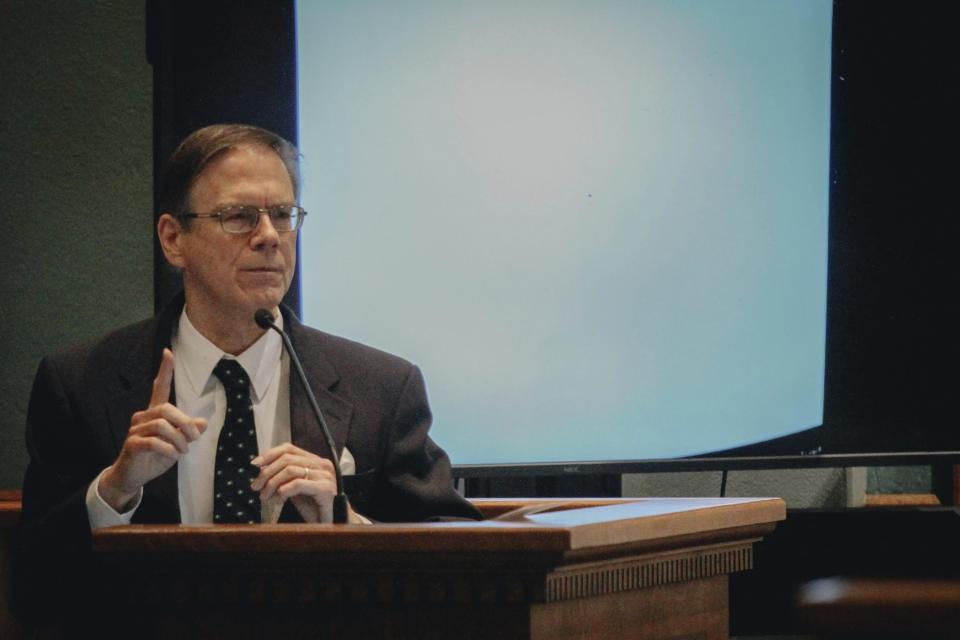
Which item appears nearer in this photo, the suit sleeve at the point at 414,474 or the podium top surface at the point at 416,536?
the podium top surface at the point at 416,536

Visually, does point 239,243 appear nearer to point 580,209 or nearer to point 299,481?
point 299,481

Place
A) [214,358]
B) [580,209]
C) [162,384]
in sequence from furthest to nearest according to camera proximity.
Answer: [580,209] → [214,358] → [162,384]

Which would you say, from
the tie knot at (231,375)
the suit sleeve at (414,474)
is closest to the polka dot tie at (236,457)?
the tie knot at (231,375)

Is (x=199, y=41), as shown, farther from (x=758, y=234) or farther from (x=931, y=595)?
(x=931, y=595)

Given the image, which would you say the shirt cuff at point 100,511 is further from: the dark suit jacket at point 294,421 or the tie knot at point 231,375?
the tie knot at point 231,375

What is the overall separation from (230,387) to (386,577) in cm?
74

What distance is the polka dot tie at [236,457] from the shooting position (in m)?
1.97

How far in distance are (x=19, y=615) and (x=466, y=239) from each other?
1365 mm

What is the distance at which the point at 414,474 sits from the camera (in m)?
2.15

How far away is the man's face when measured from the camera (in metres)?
2.14

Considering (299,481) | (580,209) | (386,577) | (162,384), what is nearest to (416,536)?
(386,577)

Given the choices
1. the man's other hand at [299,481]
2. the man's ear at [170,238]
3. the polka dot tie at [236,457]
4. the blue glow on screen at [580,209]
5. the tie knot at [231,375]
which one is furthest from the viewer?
the blue glow on screen at [580,209]

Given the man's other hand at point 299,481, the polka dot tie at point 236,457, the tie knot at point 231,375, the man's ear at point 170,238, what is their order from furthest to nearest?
the man's ear at point 170,238
the tie knot at point 231,375
the polka dot tie at point 236,457
the man's other hand at point 299,481

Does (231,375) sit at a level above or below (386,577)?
above
